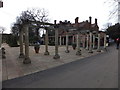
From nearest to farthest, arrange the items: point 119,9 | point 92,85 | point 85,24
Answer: point 92,85
point 119,9
point 85,24

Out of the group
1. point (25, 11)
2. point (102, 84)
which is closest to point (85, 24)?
point (25, 11)

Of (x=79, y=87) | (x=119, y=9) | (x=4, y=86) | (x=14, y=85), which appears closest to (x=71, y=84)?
(x=79, y=87)

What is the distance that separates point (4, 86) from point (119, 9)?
11951mm

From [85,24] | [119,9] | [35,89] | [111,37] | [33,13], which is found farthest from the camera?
[111,37]

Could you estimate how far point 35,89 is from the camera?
5086mm

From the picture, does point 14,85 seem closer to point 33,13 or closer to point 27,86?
point 27,86

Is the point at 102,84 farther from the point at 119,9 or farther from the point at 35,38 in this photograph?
the point at 35,38

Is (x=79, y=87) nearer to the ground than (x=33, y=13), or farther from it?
nearer to the ground

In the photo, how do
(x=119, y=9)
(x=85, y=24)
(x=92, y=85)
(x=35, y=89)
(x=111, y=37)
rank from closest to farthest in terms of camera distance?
1. (x=35, y=89)
2. (x=92, y=85)
3. (x=119, y=9)
4. (x=85, y=24)
5. (x=111, y=37)

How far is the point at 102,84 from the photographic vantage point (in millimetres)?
5531

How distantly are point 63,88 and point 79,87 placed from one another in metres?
0.60

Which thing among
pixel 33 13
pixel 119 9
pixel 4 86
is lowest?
pixel 4 86

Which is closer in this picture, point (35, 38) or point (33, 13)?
point (35, 38)

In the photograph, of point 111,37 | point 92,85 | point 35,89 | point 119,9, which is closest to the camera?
point 35,89
